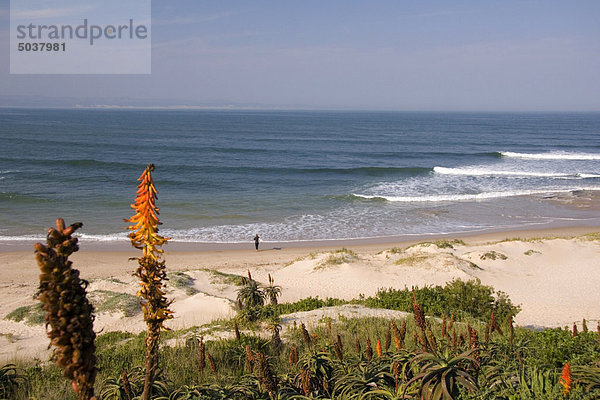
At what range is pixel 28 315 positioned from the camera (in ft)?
44.0

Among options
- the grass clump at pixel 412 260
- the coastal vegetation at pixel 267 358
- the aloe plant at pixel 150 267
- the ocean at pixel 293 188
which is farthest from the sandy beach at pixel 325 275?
the aloe plant at pixel 150 267

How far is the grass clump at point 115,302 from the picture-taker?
44.8ft

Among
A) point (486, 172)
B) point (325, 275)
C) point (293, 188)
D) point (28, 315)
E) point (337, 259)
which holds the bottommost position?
point (28, 315)

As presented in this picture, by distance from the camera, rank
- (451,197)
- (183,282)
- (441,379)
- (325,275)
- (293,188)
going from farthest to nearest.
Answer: (293,188) → (451,197) → (325,275) → (183,282) → (441,379)

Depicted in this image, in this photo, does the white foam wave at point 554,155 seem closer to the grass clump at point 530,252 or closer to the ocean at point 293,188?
the ocean at point 293,188

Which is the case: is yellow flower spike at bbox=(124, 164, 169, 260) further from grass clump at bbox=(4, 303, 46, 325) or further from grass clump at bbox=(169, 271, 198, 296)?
grass clump at bbox=(169, 271, 198, 296)

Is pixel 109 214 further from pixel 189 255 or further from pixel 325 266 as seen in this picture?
pixel 325 266

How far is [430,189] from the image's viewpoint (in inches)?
1481

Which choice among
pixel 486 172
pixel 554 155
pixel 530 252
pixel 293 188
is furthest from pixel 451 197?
pixel 554 155

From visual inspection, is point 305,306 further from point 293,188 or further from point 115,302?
point 293,188

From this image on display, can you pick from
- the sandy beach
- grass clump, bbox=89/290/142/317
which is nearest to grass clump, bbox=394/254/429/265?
the sandy beach

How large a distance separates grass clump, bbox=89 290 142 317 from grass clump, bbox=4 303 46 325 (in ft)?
4.58

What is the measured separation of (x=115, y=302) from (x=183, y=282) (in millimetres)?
2587

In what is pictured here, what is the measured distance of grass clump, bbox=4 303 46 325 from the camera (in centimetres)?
1316
